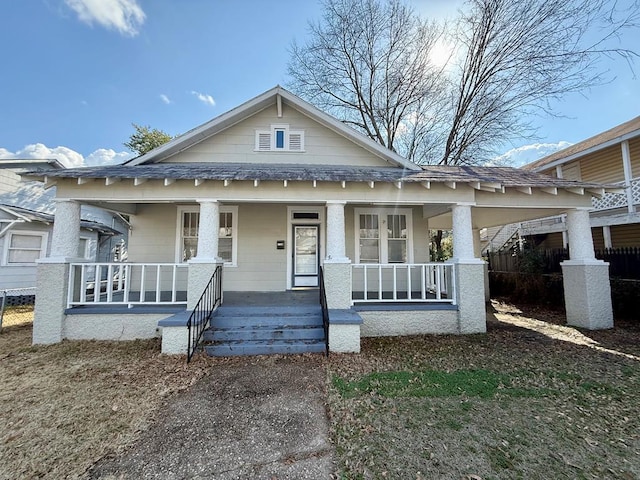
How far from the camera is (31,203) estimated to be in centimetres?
1270

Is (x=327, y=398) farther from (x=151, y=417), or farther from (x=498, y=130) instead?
(x=498, y=130)

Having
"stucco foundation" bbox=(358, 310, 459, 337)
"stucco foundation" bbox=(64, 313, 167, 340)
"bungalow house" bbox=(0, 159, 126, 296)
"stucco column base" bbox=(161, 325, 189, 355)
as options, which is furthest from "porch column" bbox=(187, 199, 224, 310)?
"bungalow house" bbox=(0, 159, 126, 296)

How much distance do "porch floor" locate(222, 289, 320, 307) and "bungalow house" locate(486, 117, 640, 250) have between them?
9.86 metres

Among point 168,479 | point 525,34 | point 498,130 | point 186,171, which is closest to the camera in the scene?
point 168,479

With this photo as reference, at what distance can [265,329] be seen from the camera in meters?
5.60

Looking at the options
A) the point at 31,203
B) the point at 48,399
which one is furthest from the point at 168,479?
the point at 31,203

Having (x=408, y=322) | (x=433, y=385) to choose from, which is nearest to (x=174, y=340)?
(x=433, y=385)

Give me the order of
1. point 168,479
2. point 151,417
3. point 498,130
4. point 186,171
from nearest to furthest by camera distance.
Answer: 1. point 168,479
2. point 151,417
3. point 186,171
4. point 498,130

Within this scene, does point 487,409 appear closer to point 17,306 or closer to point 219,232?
point 219,232

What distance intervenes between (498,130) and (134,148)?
24673 millimetres

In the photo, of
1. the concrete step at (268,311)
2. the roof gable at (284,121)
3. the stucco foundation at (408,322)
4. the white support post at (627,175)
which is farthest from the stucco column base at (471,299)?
the white support post at (627,175)

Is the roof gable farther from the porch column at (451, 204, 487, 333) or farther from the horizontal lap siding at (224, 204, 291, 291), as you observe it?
the porch column at (451, 204, 487, 333)

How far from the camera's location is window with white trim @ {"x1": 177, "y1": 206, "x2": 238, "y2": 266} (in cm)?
826

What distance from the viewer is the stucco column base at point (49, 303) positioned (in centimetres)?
574
